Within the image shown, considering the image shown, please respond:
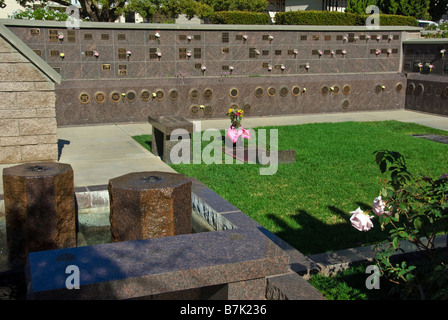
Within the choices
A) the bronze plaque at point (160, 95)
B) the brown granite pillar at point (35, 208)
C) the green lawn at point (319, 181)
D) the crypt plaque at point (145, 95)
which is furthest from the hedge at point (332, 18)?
the brown granite pillar at point (35, 208)

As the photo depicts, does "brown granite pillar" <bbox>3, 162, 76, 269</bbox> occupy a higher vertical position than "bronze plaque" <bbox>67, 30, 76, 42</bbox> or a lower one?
lower

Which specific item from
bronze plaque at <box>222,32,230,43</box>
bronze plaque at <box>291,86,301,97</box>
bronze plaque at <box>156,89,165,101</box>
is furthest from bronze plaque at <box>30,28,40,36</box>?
bronze plaque at <box>291,86,301,97</box>

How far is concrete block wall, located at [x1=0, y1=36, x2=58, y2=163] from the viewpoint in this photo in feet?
31.1

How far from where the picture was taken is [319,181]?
8961 mm

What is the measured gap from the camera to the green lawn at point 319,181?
668 centimetres

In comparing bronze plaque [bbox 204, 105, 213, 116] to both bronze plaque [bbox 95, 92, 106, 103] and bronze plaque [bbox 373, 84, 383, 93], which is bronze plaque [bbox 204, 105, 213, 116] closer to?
bronze plaque [bbox 95, 92, 106, 103]

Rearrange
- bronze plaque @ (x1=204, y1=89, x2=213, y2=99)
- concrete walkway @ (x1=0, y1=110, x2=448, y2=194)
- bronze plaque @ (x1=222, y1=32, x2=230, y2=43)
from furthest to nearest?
1. bronze plaque @ (x1=222, y1=32, x2=230, y2=43)
2. bronze plaque @ (x1=204, y1=89, x2=213, y2=99)
3. concrete walkway @ (x1=0, y1=110, x2=448, y2=194)

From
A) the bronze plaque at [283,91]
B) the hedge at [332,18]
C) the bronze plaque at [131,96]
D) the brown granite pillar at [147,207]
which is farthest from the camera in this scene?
the hedge at [332,18]

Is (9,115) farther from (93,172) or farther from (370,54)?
(370,54)

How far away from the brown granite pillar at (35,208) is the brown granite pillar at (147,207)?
71 cm

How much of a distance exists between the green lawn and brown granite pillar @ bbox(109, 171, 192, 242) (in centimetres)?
153

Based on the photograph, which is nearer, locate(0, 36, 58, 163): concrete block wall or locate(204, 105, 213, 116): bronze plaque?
locate(0, 36, 58, 163): concrete block wall

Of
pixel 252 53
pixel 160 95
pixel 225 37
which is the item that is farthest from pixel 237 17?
pixel 160 95

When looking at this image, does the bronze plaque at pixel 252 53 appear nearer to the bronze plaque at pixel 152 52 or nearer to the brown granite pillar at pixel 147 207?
the bronze plaque at pixel 152 52
